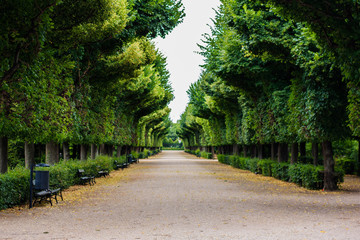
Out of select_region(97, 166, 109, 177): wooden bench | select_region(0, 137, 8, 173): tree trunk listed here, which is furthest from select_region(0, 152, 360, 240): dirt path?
select_region(97, 166, 109, 177): wooden bench

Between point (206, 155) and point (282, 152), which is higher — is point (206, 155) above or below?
below

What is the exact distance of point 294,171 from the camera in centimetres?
1761

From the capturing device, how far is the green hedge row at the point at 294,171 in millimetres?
15461

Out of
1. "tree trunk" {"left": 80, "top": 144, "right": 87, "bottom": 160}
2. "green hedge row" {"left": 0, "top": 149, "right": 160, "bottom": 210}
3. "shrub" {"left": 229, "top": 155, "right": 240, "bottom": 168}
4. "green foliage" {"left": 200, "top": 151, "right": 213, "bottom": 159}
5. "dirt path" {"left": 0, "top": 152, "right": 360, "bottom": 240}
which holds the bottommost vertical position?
"green foliage" {"left": 200, "top": 151, "right": 213, "bottom": 159}

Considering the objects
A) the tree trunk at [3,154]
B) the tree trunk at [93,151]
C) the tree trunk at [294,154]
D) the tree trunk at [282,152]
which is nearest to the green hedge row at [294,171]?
the tree trunk at [294,154]

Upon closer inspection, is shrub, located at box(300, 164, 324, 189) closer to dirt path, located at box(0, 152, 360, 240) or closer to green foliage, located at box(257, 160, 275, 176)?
dirt path, located at box(0, 152, 360, 240)

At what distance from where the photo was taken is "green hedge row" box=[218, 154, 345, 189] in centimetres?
1546

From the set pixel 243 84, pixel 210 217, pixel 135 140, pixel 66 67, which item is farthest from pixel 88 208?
pixel 135 140

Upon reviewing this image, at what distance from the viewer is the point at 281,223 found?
828cm

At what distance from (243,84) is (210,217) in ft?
47.9

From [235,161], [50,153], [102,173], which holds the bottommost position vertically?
[235,161]

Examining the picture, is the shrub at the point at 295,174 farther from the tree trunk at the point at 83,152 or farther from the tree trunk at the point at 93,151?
the tree trunk at the point at 93,151

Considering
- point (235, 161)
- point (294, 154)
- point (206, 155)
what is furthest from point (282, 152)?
point (206, 155)

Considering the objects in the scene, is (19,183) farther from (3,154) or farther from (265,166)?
(265,166)
